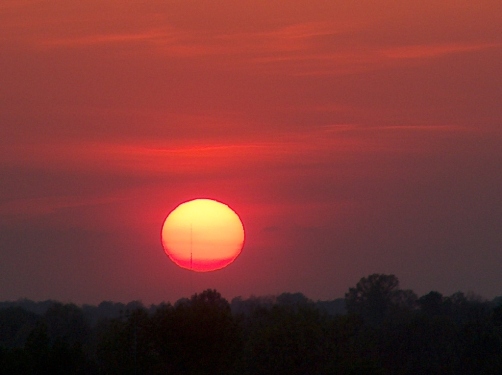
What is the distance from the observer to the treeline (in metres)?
49.8

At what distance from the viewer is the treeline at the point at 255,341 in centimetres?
4981

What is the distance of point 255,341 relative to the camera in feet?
216

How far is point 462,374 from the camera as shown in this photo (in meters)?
70.0

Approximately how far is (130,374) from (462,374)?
29.0 metres

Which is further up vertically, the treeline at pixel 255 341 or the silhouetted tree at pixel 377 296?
the silhouetted tree at pixel 377 296

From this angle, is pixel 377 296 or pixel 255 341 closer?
pixel 255 341

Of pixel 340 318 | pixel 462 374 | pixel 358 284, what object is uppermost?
pixel 358 284

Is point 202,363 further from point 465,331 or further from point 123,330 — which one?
point 465,331

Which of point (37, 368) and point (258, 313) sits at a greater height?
point (258, 313)

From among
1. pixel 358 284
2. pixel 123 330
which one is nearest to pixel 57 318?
pixel 358 284

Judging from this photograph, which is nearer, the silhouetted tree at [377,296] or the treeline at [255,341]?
the treeline at [255,341]

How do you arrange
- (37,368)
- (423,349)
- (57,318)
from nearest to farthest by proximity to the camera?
(37,368)
(423,349)
(57,318)

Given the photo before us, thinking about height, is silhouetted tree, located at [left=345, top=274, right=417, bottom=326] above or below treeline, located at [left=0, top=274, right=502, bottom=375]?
above

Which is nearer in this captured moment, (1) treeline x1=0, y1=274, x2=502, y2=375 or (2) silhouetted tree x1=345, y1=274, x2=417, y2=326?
(1) treeline x1=0, y1=274, x2=502, y2=375
